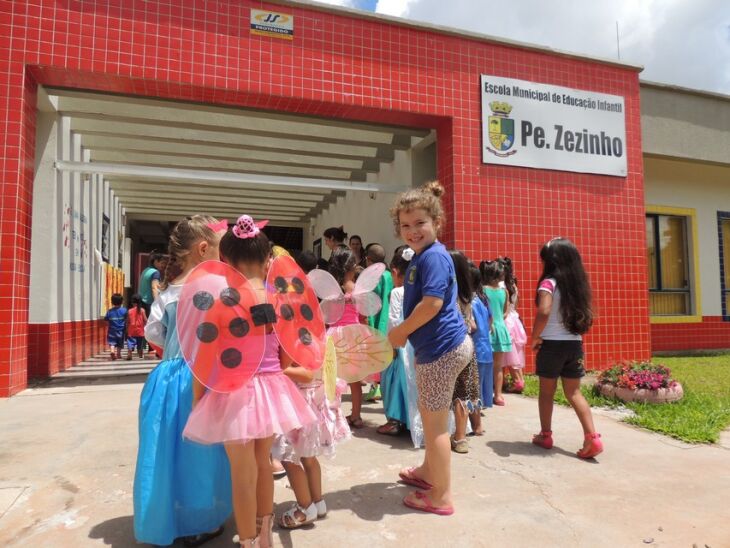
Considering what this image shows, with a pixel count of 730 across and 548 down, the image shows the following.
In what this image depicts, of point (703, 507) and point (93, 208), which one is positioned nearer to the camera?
point (703, 507)

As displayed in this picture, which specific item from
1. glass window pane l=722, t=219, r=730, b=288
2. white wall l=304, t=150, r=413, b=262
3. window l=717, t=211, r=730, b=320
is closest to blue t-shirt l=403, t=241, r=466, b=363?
white wall l=304, t=150, r=413, b=262

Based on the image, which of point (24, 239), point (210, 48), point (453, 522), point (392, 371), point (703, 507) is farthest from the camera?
point (210, 48)

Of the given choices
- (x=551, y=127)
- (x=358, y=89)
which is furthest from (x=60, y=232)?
(x=551, y=127)

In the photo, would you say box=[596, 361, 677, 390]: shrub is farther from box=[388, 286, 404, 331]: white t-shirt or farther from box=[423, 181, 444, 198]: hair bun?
box=[423, 181, 444, 198]: hair bun

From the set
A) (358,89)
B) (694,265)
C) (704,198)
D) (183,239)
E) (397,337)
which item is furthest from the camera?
(704,198)

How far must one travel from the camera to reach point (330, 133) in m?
7.97

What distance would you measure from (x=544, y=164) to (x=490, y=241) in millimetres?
1464

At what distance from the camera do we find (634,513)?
8.71 ft

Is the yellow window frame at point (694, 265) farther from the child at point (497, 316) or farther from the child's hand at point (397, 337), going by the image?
the child's hand at point (397, 337)

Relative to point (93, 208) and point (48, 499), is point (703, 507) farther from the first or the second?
point (93, 208)

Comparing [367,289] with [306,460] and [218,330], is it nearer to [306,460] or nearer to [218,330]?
[306,460]

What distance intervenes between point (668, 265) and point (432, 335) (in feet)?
31.5

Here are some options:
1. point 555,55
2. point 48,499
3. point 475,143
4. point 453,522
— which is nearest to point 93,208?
point 475,143

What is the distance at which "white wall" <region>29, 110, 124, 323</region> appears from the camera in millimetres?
6348
